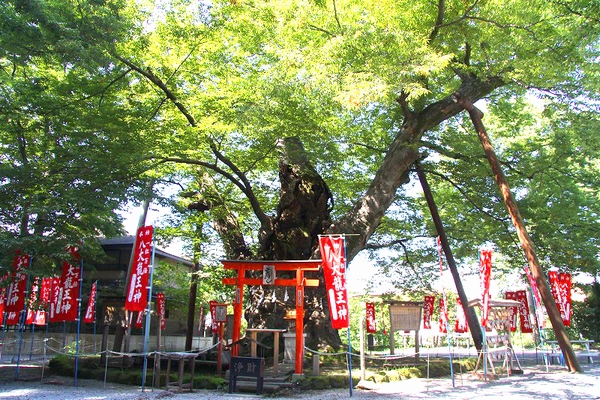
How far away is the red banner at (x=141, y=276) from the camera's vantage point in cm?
827

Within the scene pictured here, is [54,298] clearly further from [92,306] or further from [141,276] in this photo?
[141,276]

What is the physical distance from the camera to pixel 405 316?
11797 mm

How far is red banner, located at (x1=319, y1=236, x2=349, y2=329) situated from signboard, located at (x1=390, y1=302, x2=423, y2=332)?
12.6 ft

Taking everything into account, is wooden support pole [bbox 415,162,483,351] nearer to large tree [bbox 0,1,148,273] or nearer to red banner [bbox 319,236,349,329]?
red banner [bbox 319,236,349,329]

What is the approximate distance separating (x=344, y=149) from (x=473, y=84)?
4.51 meters

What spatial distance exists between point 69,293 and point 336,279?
21.5 feet

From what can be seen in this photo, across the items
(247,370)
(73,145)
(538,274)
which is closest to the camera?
(247,370)

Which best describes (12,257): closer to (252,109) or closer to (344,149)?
(252,109)

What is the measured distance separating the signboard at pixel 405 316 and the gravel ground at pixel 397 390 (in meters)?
1.86

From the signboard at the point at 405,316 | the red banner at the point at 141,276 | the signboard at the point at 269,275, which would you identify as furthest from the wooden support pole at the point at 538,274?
the red banner at the point at 141,276

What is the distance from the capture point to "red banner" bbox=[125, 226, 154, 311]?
27.1 ft

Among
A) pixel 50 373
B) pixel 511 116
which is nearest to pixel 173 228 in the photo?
pixel 50 373

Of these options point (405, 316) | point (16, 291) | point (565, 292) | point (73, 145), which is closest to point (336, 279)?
point (405, 316)

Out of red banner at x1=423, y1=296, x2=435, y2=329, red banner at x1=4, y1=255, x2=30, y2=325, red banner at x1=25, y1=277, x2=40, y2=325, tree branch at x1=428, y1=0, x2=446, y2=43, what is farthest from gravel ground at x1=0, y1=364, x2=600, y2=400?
tree branch at x1=428, y1=0, x2=446, y2=43
